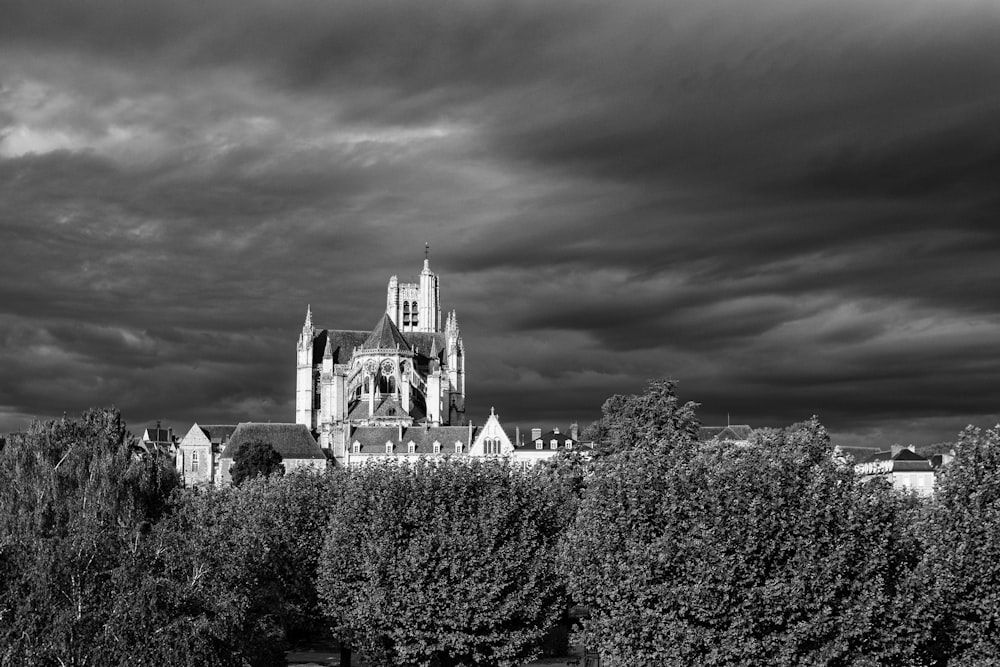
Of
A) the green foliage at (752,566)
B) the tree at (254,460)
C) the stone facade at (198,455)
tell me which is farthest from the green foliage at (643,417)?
the stone facade at (198,455)

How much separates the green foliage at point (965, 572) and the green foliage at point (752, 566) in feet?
3.88

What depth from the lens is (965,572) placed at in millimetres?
39406

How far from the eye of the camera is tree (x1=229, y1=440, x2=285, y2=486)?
476ft

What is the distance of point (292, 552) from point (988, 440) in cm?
3292

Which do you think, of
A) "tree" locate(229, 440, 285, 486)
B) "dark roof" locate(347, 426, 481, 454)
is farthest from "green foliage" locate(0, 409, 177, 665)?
"dark roof" locate(347, 426, 481, 454)

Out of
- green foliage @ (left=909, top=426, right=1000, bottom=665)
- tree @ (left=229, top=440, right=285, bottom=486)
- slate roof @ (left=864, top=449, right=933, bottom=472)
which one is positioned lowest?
green foliage @ (left=909, top=426, right=1000, bottom=665)

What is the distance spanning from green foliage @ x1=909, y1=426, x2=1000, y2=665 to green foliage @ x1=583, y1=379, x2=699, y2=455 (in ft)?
122

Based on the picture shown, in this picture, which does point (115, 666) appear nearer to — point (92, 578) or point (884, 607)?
point (92, 578)

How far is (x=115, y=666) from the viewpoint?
36125 mm

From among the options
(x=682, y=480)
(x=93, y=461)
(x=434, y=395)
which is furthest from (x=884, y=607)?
(x=434, y=395)

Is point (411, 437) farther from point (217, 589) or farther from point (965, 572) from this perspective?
point (965, 572)

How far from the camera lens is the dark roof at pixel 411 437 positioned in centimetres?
17250

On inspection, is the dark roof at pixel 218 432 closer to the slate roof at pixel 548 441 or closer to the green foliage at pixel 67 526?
the slate roof at pixel 548 441

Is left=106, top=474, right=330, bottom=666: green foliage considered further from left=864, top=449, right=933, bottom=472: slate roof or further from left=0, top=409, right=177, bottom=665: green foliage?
left=864, top=449, right=933, bottom=472: slate roof
